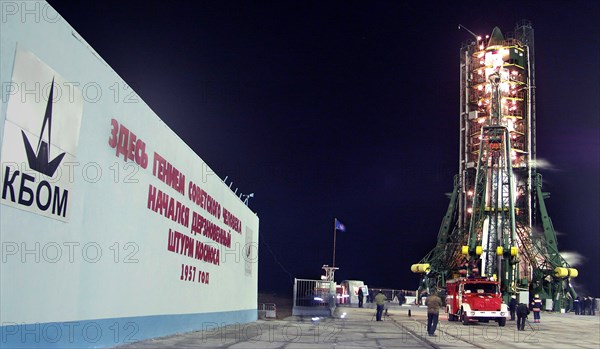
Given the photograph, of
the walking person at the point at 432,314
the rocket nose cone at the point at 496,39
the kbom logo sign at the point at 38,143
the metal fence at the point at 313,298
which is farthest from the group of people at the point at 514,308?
the rocket nose cone at the point at 496,39

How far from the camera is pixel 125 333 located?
48.5 feet

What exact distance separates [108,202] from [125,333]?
11.1 feet

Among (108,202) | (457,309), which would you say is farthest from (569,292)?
(108,202)

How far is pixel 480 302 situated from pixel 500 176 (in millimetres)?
32329

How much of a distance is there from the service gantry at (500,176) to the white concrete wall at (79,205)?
4735 centimetres

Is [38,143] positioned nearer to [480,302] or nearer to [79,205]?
[79,205]

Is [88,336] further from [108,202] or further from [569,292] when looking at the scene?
[569,292]

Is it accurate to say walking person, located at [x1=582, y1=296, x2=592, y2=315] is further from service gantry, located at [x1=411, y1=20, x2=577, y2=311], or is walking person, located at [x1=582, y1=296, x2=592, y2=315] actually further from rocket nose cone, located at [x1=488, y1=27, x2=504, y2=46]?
rocket nose cone, located at [x1=488, y1=27, x2=504, y2=46]

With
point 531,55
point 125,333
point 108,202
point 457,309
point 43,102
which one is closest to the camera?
point 43,102

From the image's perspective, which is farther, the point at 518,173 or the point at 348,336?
the point at 518,173

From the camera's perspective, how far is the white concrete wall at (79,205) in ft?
32.0

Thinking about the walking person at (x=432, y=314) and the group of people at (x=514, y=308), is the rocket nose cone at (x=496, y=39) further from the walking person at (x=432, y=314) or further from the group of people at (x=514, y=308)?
the walking person at (x=432, y=314)

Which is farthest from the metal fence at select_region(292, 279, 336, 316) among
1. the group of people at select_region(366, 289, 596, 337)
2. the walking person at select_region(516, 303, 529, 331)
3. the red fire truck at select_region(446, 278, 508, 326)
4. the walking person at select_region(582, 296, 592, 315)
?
the walking person at select_region(582, 296, 592, 315)

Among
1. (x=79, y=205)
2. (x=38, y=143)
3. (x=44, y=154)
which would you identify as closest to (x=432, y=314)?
(x=79, y=205)
